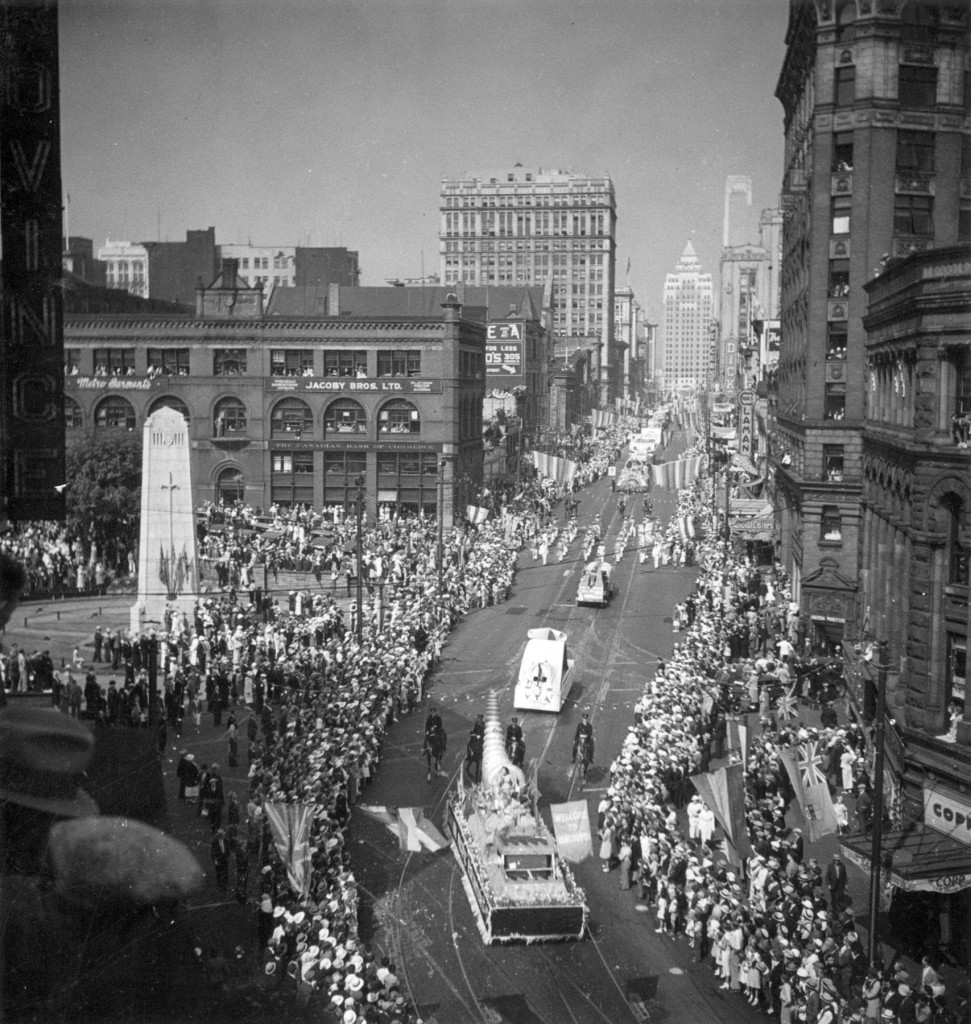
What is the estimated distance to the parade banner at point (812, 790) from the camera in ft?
72.7

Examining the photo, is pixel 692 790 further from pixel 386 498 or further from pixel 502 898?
pixel 386 498

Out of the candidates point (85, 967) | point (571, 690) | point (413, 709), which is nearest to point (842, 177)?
point (571, 690)

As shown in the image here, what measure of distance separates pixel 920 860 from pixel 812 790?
93.9 inches

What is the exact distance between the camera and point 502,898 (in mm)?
20016

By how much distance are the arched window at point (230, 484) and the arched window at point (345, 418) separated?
19.0 ft

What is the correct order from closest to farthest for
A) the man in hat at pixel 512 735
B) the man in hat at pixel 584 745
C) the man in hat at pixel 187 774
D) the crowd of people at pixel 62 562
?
the man in hat at pixel 187 774 → the man in hat at pixel 584 745 → the man in hat at pixel 512 735 → the crowd of people at pixel 62 562

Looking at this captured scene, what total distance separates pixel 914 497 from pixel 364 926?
14.3 metres

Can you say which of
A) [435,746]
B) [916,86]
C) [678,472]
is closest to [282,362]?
[678,472]

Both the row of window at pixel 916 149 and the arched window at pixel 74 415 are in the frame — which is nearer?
the row of window at pixel 916 149

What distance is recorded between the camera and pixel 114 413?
6850 centimetres

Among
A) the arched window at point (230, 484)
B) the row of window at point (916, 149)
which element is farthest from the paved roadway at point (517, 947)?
the arched window at point (230, 484)

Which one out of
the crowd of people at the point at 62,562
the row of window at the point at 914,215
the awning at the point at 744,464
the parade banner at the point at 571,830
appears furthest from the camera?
the awning at the point at 744,464

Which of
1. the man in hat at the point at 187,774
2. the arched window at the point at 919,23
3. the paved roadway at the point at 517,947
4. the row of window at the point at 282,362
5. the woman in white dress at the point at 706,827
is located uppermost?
the arched window at the point at 919,23

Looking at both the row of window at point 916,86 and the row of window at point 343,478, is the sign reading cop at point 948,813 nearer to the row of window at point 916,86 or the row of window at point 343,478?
the row of window at point 916,86
